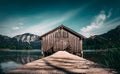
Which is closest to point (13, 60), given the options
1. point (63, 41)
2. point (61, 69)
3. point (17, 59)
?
point (17, 59)

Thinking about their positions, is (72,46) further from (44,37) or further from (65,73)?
(65,73)

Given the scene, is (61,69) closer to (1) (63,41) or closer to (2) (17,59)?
(1) (63,41)

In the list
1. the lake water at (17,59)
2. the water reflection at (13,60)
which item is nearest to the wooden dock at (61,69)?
the lake water at (17,59)

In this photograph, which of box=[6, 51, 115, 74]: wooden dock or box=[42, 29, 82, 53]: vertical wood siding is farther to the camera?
box=[42, 29, 82, 53]: vertical wood siding

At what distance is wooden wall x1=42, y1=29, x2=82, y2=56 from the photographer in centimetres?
2820

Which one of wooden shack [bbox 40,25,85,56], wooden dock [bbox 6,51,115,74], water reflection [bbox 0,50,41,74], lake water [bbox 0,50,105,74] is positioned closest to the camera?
wooden dock [bbox 6,51,115,74]

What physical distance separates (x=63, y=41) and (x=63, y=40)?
0.16m

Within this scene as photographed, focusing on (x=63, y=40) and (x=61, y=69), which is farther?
(x=63, y=40)

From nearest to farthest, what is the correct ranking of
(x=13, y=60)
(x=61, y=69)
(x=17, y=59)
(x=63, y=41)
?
(x=61, y=69) < (x=63, y=41) < (x=13, y=60) < (x=17, y=59)

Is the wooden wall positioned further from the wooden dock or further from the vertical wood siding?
the wooden dock

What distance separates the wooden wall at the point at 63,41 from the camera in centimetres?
2820

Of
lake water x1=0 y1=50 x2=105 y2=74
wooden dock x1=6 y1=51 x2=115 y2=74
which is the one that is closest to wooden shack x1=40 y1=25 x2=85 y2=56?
lake water x1=0 y1=50 x2=105 y2=74

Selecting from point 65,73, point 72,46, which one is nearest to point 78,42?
point 72,46

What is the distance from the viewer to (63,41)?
28172 millimetres
